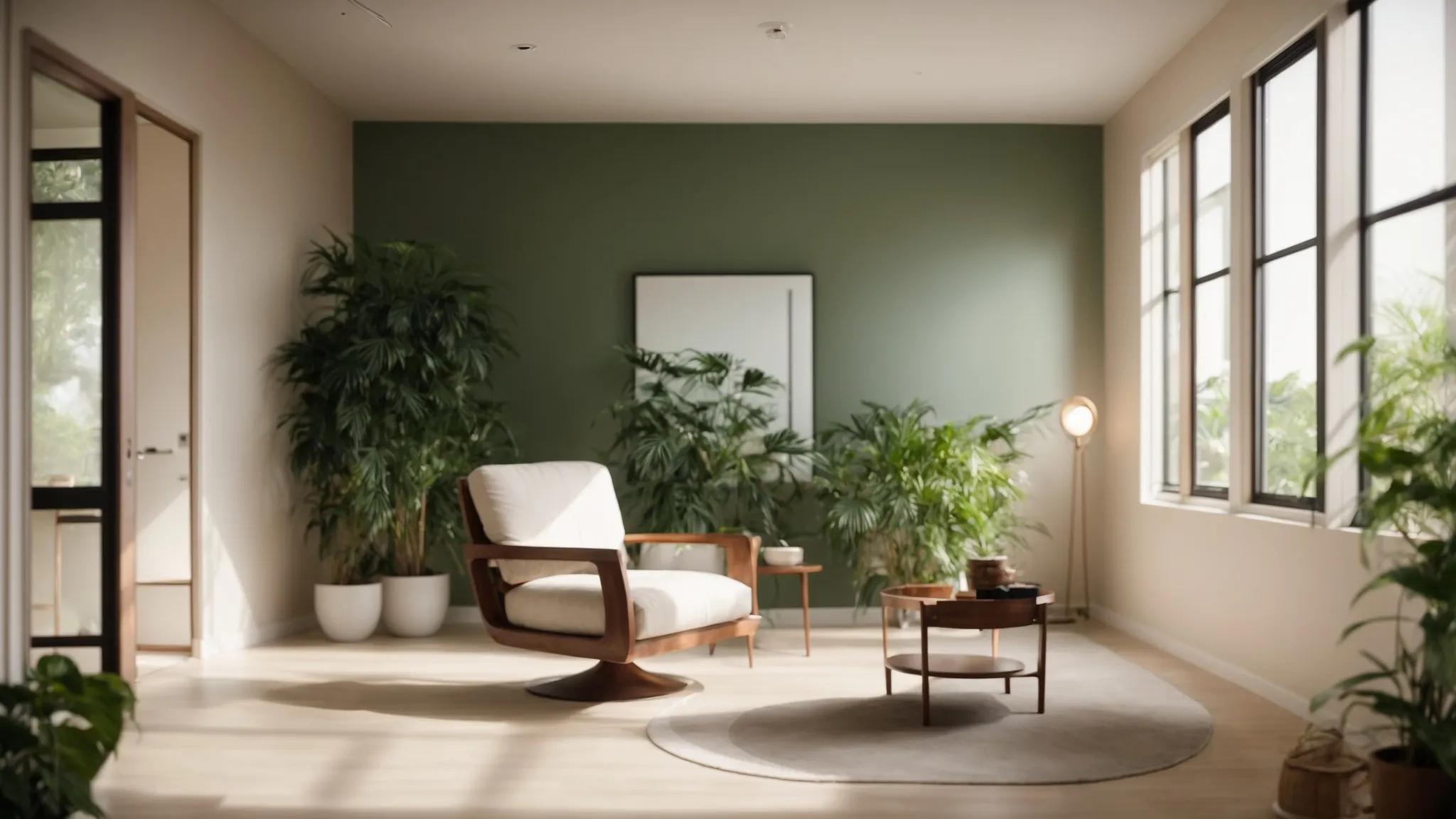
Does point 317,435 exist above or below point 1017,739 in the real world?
above

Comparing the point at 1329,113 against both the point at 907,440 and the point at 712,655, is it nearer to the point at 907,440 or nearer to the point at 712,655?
the point at 907,440

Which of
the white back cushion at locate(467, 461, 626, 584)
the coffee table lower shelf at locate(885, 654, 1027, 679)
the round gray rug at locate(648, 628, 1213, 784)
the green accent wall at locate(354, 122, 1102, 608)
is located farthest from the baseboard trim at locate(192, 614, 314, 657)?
the coffee table lower shelf at locate(885, 654, 1027, 679)

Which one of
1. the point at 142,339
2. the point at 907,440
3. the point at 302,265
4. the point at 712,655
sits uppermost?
the point at 302,265

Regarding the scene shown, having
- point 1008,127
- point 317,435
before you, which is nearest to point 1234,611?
point 1008,127

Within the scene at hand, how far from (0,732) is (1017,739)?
2.83 m

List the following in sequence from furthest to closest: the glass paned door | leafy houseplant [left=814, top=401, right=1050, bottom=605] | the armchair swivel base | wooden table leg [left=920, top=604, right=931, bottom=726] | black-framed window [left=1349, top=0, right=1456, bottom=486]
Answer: leafy houseplant [left=814, top=401, right=1050, bottom=605] → the armchair swivel base → the glass paned door → wooden table leg [left=920, top=604, right=931, bottom=726] → black-framed window [left=1349, top=0, right=1456, bottom=486]

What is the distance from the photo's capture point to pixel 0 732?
2.73 m

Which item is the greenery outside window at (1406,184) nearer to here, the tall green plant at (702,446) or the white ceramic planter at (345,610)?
the tall green plant at (702,446)

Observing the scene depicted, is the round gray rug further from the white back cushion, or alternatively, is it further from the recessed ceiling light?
the recessed ceiling light

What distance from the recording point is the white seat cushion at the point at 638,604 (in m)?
4.52

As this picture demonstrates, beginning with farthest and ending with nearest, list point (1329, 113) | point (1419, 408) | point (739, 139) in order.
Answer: point (739, 139)
point (1329, 113)
point (1419, 408)

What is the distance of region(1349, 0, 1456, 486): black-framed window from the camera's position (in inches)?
150

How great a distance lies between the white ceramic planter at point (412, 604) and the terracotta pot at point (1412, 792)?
463cm

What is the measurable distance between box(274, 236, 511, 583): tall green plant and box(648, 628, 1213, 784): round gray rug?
2114 mm
